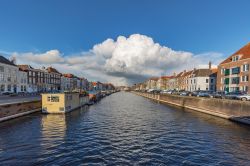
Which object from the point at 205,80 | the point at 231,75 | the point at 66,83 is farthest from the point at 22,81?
the point at 205,80

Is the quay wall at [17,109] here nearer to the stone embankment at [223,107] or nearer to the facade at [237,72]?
the stone embankment at [223,107]

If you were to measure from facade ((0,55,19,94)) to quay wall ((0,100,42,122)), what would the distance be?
Result: 3811 centimetres

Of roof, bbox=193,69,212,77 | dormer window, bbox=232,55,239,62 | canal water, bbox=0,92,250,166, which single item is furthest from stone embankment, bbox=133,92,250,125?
roof, bbox=193,69,212,77

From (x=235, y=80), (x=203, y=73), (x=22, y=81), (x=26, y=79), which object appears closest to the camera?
(x=235, y=80)

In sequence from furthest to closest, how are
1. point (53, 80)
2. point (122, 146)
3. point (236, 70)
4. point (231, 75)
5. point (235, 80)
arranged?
point (53, 80), point (231, 75), point (235, 80), point (236, 70), point (122, 146)

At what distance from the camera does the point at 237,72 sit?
5216cm

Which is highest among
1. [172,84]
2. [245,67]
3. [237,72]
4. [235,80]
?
[245,67]

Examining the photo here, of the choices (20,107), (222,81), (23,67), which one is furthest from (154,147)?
(23,67)

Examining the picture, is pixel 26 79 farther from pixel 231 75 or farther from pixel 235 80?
pixel 235 80

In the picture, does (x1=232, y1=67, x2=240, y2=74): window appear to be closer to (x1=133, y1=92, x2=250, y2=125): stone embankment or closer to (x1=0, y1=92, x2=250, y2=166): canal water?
(x1=133, y1=92, x2=250, y2=125): stone embankment

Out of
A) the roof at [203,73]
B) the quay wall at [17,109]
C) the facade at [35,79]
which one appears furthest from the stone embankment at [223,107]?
the facade at [35,79]

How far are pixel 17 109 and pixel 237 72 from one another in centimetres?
6116

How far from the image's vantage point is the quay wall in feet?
72.6

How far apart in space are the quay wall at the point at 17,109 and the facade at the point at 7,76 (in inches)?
1500
